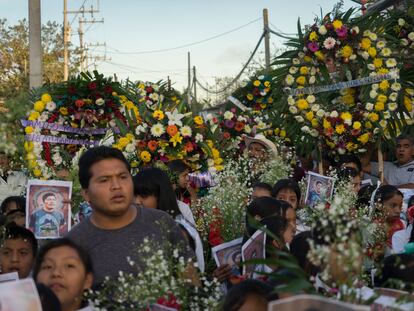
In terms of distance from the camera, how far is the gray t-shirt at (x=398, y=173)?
8984 mm

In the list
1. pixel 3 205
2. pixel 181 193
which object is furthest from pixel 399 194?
pixel 3 205

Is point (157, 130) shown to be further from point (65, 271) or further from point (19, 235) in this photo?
point (65, 271)

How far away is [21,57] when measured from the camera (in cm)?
2967

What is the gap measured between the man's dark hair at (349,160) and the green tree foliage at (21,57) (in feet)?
51.7

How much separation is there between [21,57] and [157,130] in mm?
23633

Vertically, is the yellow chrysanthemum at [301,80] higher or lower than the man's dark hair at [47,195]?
higher

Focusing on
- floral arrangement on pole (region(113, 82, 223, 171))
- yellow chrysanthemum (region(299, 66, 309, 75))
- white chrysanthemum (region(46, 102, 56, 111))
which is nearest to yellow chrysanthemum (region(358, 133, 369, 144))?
yellow chrysanthemum (region(299, 66, 309, 75))

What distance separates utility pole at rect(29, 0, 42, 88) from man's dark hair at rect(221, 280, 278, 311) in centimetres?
1212

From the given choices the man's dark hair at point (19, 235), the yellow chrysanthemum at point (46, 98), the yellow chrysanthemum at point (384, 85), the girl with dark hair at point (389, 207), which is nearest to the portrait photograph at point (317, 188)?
the girl with dark hair at point (389, 207)

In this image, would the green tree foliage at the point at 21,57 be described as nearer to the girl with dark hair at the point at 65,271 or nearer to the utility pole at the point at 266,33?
the utility pole at the point at 266,33

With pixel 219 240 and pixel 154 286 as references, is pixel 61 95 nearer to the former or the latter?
pixel 219 240

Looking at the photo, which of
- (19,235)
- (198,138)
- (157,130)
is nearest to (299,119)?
(198,138)

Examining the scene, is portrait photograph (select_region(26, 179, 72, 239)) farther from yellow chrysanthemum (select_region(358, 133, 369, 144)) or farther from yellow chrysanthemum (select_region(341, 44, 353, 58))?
yellow chrysanthemum (select_region(341, 44, 353, 58))

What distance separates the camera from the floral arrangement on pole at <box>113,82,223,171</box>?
7336 mm
